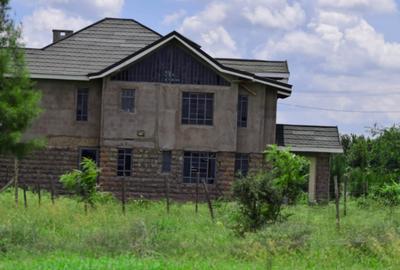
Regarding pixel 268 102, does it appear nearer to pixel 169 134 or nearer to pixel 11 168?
pixel 169 134

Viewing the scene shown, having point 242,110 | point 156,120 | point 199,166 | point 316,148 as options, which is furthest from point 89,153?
point 316,148

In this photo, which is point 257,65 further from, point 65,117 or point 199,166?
point 65,117

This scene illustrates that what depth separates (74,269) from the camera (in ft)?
46.7

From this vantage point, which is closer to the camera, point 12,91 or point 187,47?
point 12,91

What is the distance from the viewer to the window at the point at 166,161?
119ft

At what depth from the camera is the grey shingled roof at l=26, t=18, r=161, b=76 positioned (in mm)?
36938

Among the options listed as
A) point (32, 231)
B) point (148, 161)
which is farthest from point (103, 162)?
point (32, 231)

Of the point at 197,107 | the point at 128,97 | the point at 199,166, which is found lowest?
the point at 199,166

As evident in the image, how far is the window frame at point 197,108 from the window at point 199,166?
133 centimetres

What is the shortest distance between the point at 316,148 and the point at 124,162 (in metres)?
8.14

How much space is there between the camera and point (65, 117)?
36.7 metres

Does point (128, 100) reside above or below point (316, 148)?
above

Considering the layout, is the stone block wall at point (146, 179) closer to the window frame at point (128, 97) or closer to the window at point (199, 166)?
the window at point (199, 166)

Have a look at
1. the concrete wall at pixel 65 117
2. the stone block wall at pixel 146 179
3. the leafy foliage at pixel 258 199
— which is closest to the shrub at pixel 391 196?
the stone block wall at pixel 146 179
